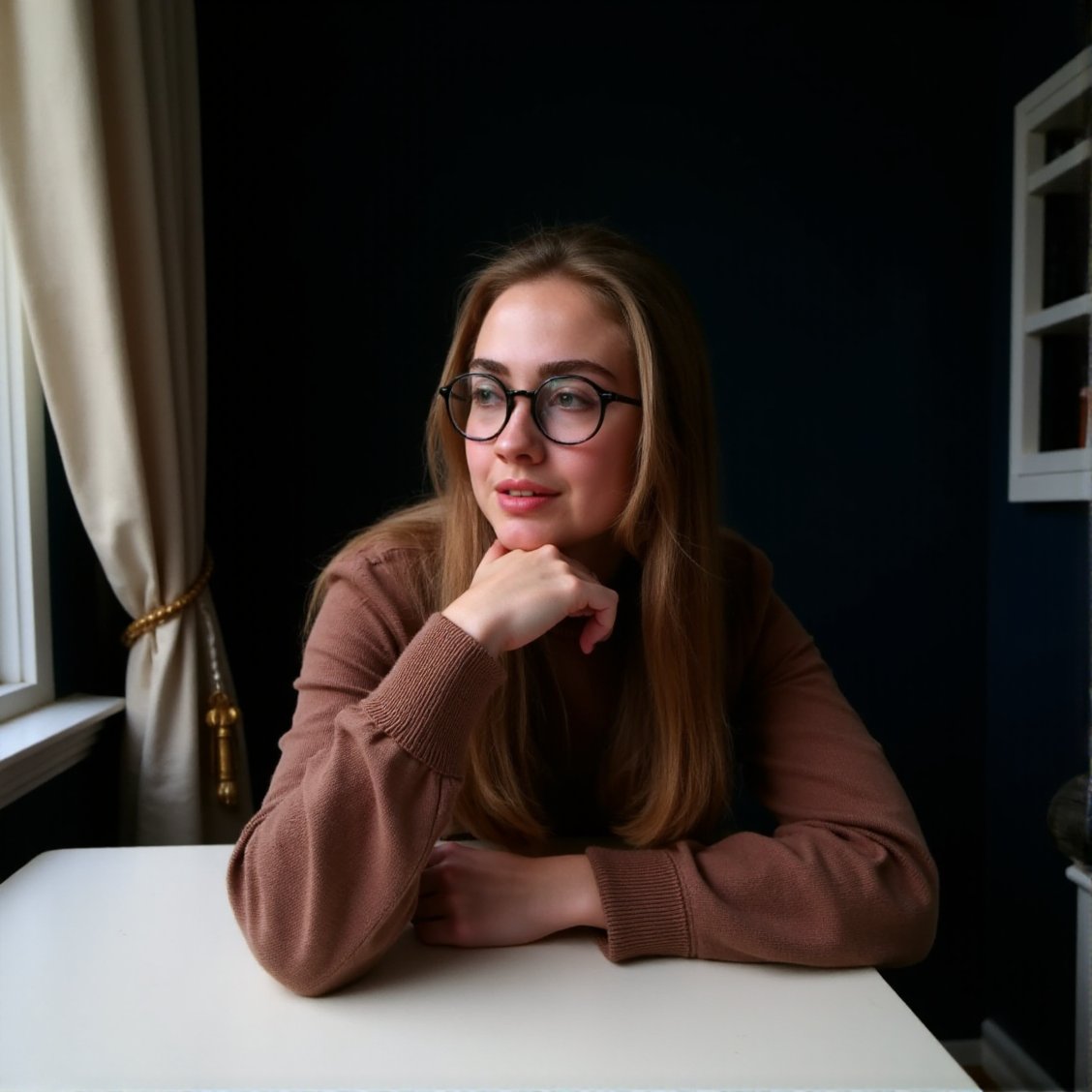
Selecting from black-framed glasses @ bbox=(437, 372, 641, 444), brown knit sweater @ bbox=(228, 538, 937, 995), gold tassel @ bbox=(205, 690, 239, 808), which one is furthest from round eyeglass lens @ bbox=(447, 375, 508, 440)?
gold tassel @ bbox=(205, 690, 239, 808)

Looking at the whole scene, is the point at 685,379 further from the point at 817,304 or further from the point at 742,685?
the point at 817,304

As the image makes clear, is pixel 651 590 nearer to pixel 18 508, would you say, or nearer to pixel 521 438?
pixel 521 438

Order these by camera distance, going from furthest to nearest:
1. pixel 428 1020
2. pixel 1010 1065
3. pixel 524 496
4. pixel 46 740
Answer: pixel 1010 1065
pixel 46 740
pixel 524 496
pixel 428 1020

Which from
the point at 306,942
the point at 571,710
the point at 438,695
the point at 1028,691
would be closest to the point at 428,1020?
the point at 306,942

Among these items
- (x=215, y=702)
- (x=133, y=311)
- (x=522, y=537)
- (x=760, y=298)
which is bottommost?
(x=215, y=702)

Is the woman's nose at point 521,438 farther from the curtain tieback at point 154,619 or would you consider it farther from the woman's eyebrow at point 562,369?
the curtain tieback at point 154,619

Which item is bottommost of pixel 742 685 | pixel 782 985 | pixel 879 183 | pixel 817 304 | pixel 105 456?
pixel 782 985

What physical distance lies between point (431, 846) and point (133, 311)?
3.73ft

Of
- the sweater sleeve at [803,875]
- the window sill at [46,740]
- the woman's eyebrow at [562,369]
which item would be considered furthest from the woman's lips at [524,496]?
the window sill at [46,740]

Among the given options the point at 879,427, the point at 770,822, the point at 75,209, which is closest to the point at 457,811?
the point at 75,209

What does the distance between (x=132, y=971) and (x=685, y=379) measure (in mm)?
839

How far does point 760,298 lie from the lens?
228cm

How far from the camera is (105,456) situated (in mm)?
1534

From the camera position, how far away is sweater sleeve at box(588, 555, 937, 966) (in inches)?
34.0
